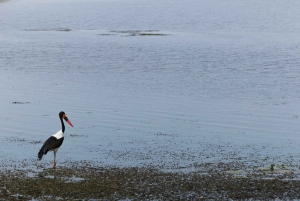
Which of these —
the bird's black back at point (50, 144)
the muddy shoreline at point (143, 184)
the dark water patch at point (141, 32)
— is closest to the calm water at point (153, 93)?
the dark water patch at point (141, 32)

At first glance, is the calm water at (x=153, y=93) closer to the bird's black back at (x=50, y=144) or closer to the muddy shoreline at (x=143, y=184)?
the bird's black back at (x=50, y=144)

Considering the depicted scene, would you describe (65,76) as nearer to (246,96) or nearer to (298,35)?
(246,96)

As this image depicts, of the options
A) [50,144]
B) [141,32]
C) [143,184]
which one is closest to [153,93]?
[50,144]

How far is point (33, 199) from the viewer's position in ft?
52.6

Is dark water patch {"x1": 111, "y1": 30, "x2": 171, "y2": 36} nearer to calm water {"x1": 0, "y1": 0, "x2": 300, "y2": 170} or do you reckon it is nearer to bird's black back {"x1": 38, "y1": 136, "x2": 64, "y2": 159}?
calm water {"x1": 0, "y1": 0, "x2": 300, "y2": 170}

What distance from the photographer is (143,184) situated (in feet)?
57.4

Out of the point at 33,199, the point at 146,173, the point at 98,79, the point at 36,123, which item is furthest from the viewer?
the point at 98,79

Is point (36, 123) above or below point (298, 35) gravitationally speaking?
below

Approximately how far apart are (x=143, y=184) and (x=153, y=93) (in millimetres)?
20648

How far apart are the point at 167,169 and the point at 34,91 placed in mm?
20080

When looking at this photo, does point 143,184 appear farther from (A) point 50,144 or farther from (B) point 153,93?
(B) point 153,93

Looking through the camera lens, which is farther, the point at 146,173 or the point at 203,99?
the point at 203,99

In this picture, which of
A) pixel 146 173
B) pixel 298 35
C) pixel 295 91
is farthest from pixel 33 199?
pixel 298 35

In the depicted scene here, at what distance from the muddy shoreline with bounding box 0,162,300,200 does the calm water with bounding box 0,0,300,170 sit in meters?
2.30
